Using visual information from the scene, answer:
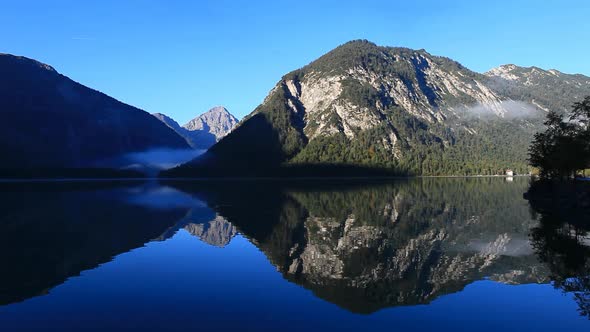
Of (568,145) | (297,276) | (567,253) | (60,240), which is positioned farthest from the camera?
(568,145)

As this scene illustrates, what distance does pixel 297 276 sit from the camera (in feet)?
100

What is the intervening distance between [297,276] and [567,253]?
24.6m

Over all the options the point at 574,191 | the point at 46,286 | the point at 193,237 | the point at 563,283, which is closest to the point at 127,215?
the point at 193,237

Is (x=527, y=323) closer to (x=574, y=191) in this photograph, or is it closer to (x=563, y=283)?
(x=563, y=283)

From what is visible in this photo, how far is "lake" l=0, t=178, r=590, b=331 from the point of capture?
21500 millimetres

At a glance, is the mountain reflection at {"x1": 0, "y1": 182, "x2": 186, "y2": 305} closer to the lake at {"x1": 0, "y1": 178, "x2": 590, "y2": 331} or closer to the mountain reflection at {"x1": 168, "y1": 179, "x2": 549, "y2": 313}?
the lake at {"x1": 0, "y1": 178, "x2": 590, "y2": 331}

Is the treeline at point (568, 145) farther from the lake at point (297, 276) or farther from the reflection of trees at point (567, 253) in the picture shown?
the lake at point (297, 276)

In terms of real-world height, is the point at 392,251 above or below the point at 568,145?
below

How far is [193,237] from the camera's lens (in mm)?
48531

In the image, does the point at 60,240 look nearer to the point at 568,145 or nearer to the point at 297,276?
the point at 297,276

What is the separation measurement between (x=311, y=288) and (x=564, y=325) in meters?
14.2

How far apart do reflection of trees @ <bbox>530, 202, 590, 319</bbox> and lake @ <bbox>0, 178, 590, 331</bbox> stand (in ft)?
0.48

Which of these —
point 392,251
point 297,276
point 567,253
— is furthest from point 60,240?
point 567,253

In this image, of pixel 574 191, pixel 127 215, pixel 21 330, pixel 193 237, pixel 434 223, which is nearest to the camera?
pixel 21 330
